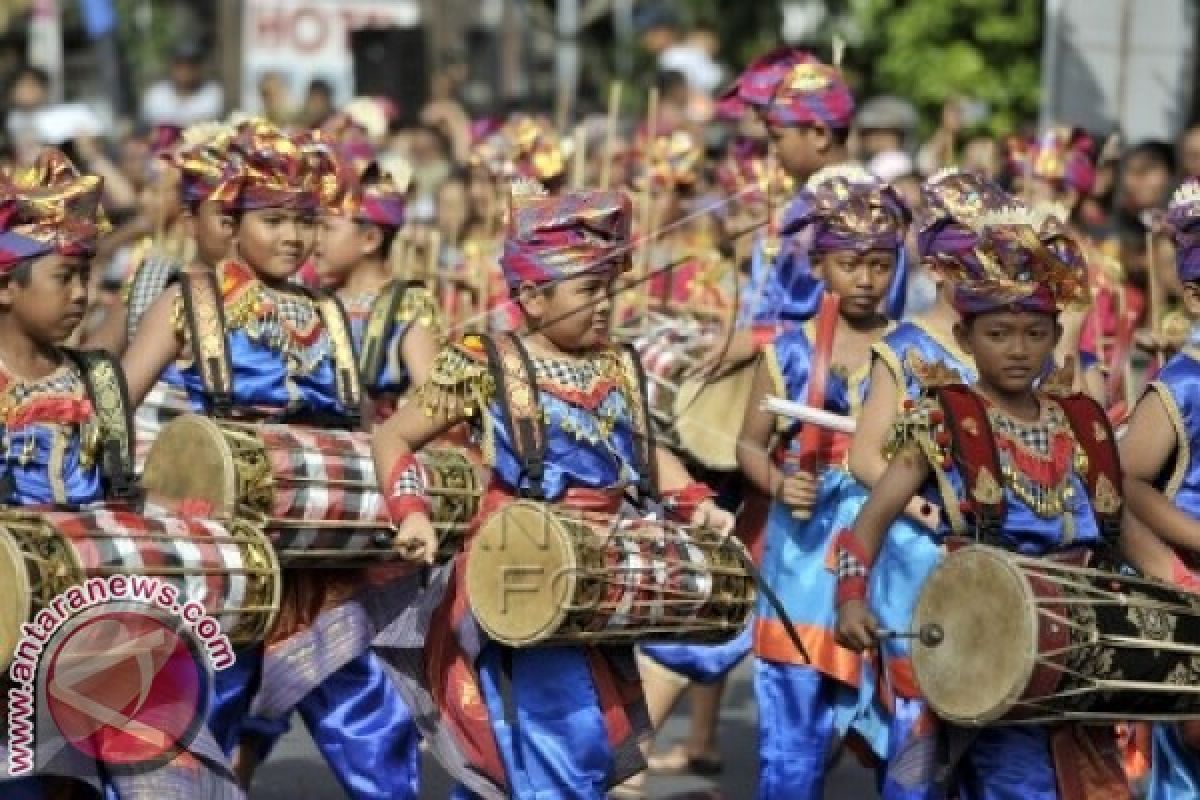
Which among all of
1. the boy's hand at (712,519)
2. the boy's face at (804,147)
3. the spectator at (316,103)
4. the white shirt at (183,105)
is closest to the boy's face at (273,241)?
the boy's hand at (712,519)

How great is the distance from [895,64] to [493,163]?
773cm

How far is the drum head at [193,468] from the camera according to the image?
8500 mm

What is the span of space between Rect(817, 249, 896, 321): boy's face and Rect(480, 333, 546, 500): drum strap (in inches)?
66.8

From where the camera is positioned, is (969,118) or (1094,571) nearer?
(1094,571)

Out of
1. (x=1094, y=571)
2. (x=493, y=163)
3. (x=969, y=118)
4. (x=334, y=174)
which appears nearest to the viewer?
(x=1094, y=571)

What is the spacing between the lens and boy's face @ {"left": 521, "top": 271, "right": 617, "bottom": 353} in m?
8.00

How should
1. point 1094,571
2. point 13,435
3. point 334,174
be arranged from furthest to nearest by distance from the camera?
point 334,174, point 13,435, point 1094,571

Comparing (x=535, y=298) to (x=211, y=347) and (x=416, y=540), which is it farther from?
(x=211, y=347)

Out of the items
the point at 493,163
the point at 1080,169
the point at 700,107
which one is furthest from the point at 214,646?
the point at 700,107

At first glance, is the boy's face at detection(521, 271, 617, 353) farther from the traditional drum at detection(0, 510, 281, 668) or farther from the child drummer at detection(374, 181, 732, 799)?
the traditional drum at detection(0, 510, 281, 668)

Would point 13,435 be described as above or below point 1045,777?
above

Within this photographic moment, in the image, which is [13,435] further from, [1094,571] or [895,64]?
[895,64]

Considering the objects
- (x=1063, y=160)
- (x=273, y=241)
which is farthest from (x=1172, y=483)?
(x=1063, y=160)

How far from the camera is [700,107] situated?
1714 centimetres
